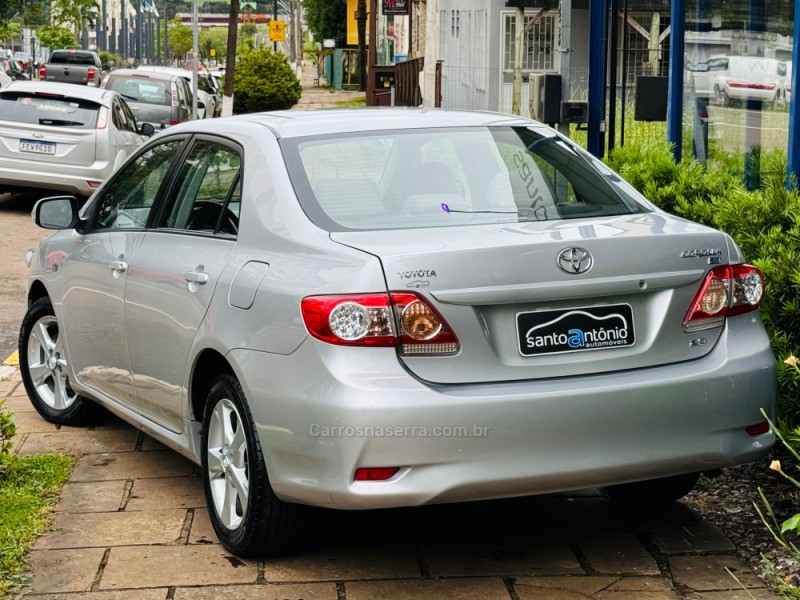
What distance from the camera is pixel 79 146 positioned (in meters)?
16.8

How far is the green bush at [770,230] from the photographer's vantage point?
5.34m

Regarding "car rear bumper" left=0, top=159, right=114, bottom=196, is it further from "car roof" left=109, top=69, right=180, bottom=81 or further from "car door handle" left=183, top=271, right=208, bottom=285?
"car door handle" left=183, top=271, right=208, bottom=285

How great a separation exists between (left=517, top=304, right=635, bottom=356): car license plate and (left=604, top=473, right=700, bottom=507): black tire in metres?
1.02

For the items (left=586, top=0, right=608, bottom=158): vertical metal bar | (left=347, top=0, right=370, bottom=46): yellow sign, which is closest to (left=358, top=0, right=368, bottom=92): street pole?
(left=347, top=0, right=370, bottom=46): yellow sign

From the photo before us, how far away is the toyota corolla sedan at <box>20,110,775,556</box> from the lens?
13.8 ft

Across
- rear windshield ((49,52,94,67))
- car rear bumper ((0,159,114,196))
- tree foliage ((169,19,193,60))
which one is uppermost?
tree foliage ((169,19,193,60))

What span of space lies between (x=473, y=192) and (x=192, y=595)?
1689mm

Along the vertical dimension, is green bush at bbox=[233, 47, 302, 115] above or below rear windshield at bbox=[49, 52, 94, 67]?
below

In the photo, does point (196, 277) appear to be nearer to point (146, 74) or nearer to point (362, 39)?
point (146, 74)

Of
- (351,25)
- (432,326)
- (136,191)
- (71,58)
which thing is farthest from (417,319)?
(351,25)

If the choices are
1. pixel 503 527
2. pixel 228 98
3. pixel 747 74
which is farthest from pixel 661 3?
pixel 503 527

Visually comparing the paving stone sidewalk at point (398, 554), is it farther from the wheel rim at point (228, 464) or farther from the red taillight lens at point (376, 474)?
the red taillight lens at point (376, 474)

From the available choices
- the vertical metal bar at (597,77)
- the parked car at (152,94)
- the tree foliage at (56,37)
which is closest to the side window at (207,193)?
the vertical metal bar at (597,77)

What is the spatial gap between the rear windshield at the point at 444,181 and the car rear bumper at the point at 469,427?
24.4 inches
